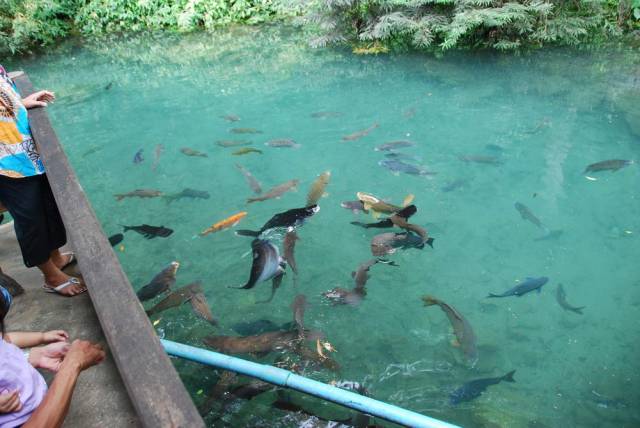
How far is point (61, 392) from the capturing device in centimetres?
186

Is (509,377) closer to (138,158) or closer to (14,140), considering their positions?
(14,140)

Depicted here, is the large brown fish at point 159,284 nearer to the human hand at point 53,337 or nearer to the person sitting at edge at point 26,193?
the person sitting at edge at point 26,193

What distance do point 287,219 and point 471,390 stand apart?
260cm

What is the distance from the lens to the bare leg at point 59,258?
338 cm

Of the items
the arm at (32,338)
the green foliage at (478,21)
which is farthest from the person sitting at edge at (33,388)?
the green foliage at (478,21)

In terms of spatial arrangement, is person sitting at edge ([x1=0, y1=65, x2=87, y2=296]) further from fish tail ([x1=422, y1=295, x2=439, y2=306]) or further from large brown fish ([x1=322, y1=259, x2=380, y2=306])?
fish tail ([x1=422, y1=295, x2=439, y2=306])

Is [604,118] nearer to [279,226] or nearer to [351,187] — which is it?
[351,187]

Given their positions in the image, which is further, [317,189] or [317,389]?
[317,189]

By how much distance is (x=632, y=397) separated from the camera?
3369 millimetres

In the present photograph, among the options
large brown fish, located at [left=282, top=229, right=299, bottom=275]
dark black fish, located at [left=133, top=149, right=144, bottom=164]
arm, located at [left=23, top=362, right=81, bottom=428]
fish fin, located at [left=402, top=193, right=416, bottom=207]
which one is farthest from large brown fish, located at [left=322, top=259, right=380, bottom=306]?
dark black fish, located at [left=133, top=149, right=144, bottom=164]

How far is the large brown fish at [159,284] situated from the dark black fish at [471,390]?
2713mm

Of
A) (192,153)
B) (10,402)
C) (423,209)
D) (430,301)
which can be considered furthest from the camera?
(192,153)

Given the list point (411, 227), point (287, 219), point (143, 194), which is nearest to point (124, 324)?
point (287, 219)

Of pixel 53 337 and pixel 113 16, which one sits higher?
pixel 113 16
